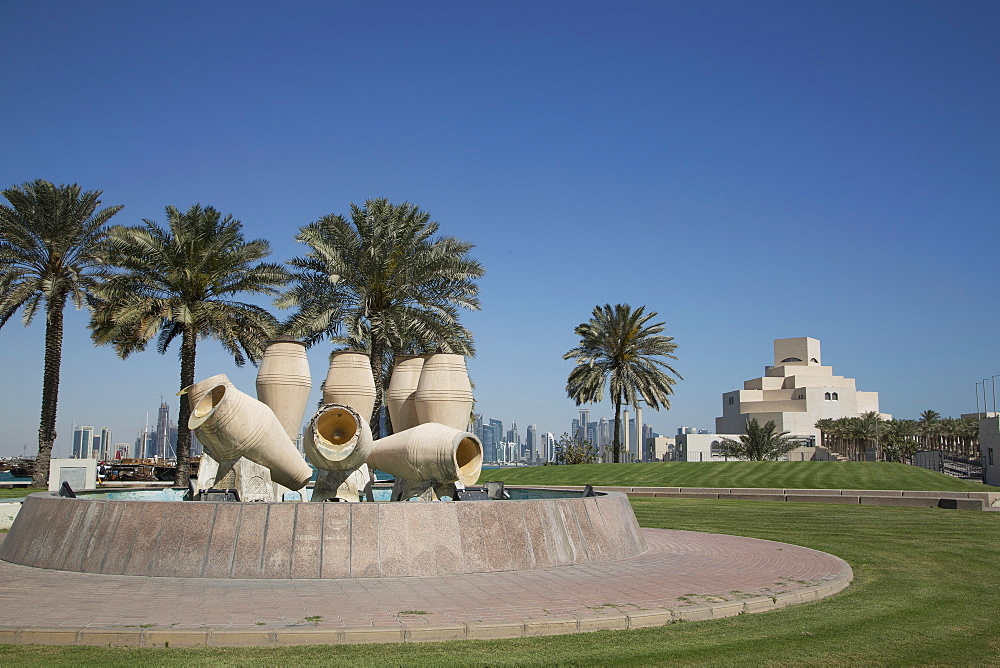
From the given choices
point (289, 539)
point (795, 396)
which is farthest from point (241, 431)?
point (795, 396)

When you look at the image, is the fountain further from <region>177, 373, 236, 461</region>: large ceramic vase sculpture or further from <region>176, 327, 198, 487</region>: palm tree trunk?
<region>176, 327, 198, 487</region>: palm tree trunk

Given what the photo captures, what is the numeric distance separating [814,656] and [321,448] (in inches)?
308

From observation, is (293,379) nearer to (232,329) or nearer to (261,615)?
(261,615)

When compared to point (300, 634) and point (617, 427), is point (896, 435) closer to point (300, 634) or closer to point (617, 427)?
point (617, 427)

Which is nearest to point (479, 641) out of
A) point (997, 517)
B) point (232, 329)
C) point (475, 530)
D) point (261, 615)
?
point (261, 615)

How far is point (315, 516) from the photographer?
9.82m

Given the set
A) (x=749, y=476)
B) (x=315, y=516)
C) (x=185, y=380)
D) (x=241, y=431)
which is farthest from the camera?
(x=749, y=476)

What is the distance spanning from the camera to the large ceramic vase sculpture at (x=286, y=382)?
1451 centimetres

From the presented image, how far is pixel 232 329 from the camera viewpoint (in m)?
30.0

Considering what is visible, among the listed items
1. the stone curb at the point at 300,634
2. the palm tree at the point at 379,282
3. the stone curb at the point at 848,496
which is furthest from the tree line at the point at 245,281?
the stone curb at the point at 300,634

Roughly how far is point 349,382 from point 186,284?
16407 millimetres

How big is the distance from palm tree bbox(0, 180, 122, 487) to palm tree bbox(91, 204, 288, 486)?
8.47 feet

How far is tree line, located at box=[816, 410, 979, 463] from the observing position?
82.4 meters

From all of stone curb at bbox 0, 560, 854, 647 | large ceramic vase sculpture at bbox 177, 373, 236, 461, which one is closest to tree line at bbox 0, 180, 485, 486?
large ceramic vase sculpture at bbox 177, 373, 236, 461
